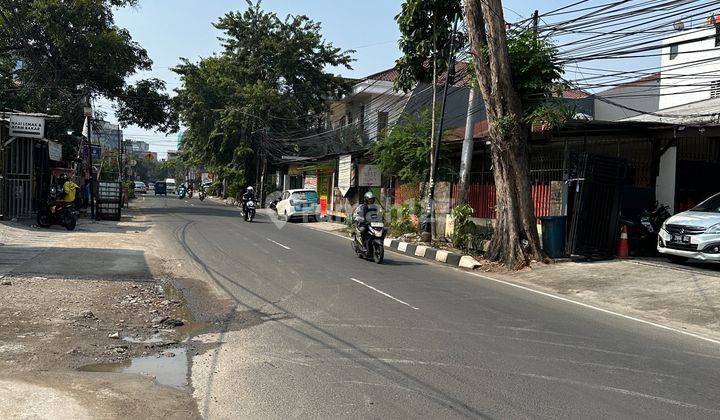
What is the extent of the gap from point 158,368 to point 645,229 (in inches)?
518

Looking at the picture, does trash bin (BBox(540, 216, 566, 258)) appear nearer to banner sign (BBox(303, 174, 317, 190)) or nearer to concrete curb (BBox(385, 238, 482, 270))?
concrete curb (BBox(385, 238, 482, 270))

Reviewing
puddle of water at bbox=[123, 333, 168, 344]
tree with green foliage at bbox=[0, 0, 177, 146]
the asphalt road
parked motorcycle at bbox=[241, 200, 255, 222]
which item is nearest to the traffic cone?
the asphalt road

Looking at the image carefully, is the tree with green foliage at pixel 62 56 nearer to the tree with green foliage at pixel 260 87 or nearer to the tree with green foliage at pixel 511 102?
the tree with green foliage at pixel 260 87

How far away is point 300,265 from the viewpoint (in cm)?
1316

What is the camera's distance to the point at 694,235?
41.5 ft

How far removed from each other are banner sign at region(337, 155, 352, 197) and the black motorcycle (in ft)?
47.5

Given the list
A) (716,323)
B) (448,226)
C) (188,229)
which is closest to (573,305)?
(716,323)

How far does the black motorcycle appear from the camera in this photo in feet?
63.4

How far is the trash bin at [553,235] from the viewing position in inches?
588

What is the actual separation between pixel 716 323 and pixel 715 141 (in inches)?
410

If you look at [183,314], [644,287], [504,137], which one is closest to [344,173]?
[504,137]

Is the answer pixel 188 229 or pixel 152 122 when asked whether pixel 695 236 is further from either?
pixel 152 122

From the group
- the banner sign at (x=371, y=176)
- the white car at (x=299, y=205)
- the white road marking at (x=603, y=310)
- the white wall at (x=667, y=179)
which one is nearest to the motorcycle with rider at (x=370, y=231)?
the white road marking at (x=603, y=310)

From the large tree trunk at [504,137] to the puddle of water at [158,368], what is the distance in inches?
392
